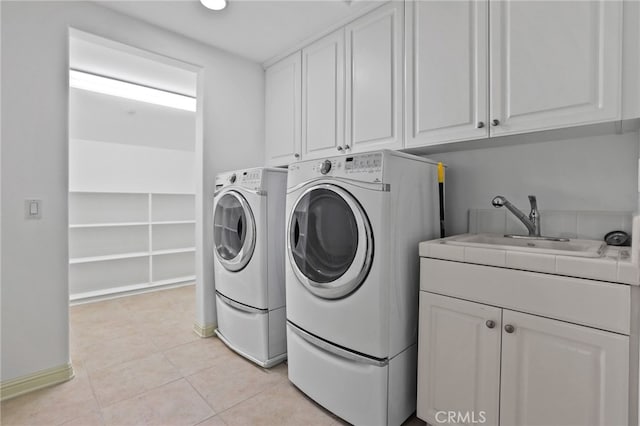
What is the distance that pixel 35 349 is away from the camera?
71.2 inches

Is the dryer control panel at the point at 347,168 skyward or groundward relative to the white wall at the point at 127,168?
groundward

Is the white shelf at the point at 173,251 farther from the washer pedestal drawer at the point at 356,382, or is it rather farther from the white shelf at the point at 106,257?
the washer pedestal drawer at the point at 356,382

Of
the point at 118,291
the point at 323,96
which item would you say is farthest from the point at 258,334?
the point at 118,291

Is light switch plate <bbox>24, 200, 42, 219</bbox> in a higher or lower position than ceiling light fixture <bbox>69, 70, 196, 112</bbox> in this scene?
lower

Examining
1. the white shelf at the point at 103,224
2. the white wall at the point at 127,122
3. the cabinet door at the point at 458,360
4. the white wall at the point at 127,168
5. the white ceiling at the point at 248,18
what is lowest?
the cabinet door at the point at 458,360

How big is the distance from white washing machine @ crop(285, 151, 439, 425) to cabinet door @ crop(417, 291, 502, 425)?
0.12 m

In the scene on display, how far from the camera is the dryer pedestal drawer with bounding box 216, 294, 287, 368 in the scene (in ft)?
6.69

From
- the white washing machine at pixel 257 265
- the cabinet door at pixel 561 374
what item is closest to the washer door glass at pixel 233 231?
the white washing machine at pixel 257 265

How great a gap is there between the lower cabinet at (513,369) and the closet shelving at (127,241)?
141 inches

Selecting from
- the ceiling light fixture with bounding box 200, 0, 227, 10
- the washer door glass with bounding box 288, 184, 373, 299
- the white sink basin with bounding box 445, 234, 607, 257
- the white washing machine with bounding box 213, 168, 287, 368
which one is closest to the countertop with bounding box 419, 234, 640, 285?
the white sink basin with bounding box 445, 234, 607, 257

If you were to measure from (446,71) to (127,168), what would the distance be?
12.0ft

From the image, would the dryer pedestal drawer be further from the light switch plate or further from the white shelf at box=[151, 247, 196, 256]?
the white shelf at box=[151, 247, 196, 256]

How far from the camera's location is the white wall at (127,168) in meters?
3.45

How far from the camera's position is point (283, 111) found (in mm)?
2662
